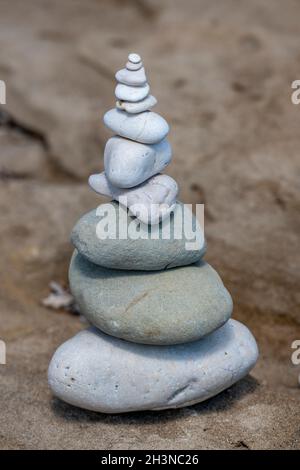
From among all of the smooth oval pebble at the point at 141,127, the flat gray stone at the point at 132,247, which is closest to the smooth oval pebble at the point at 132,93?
the smooth oval pebble at the point at 141,127

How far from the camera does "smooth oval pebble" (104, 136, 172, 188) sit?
15.0 ft

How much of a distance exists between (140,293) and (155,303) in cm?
11

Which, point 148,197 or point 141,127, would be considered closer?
point 141,127

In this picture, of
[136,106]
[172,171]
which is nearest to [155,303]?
[136,106]

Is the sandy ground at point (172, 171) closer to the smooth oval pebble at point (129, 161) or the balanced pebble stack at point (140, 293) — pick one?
the balanced pebble stack at point (140, 293)

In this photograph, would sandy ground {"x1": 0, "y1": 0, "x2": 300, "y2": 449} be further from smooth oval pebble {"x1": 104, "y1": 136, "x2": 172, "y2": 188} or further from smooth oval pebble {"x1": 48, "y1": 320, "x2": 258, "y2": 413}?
smooth oval pebble {"x1": 104, "y1": 136, "x2": 172, "y2": 188}

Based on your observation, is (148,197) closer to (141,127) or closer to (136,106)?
(141,127)

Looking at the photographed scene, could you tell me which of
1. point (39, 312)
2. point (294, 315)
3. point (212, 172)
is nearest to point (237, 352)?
point (294, 315)

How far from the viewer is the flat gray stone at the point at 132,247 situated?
4617 mm

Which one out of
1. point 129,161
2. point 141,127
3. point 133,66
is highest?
point 133,66

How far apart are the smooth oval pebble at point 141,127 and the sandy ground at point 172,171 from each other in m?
1.72

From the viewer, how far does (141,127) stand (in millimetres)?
4551

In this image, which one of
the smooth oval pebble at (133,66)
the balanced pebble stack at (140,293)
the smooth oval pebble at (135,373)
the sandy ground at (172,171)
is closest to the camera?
the smooth oval pebble at (133,66)

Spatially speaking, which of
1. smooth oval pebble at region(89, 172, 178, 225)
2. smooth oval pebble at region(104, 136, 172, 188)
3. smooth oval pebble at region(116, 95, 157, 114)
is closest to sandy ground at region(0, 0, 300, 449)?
smooth oval pebble at region(89, 172, 178, 225)
